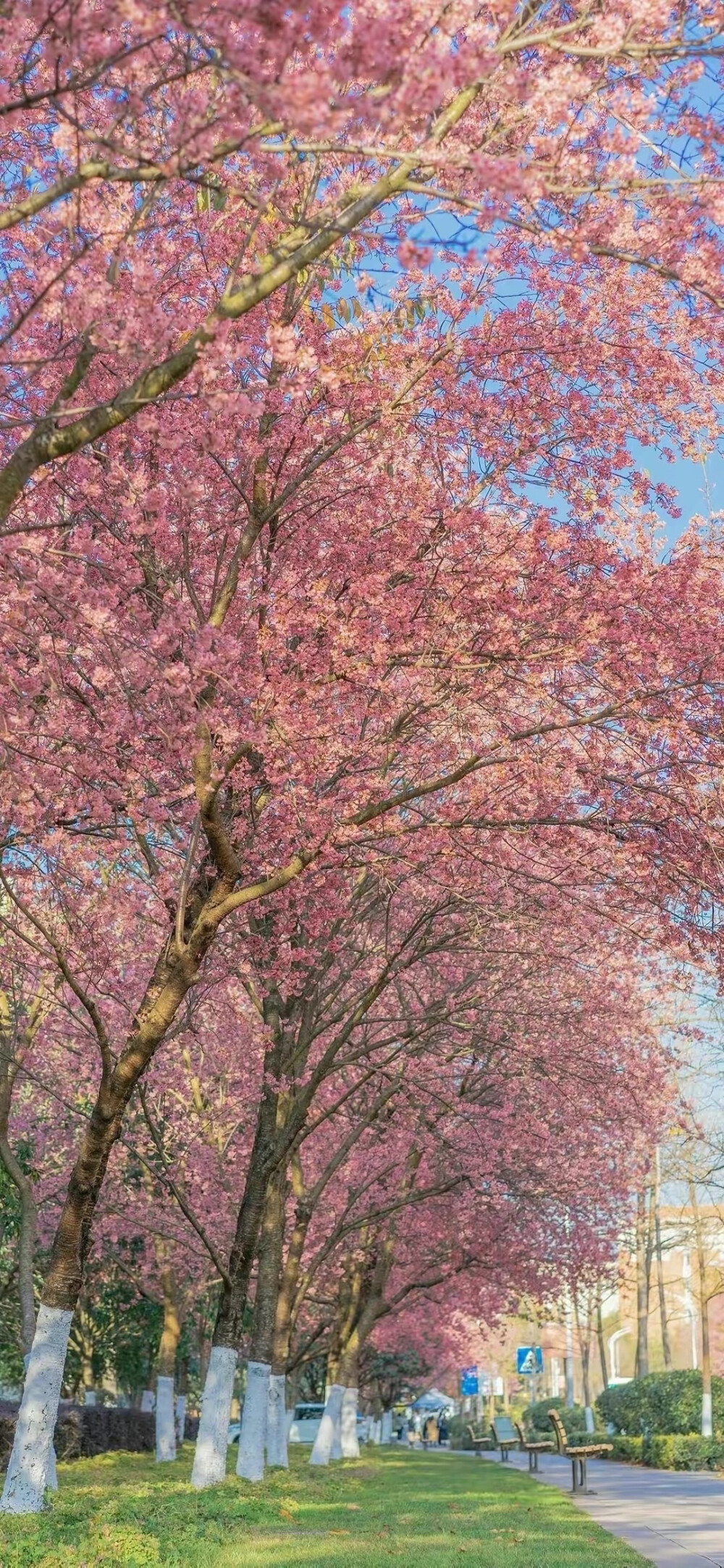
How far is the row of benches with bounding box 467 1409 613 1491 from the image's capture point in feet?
70.7

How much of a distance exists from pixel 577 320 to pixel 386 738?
344cm

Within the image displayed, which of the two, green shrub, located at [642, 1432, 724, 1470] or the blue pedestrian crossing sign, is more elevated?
the blue pedestrian crossing sign

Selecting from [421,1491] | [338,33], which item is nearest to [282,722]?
[338,33]

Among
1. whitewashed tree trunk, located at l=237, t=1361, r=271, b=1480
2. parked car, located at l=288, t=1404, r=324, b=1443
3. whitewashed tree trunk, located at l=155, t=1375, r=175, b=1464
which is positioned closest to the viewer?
whitewashed tree trunk, located at l=237, t=1361, r=271, b=1480

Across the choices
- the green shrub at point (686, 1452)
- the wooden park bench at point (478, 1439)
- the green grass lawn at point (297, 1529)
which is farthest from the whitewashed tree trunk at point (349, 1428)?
the wooden park bench at point (478, 1439)

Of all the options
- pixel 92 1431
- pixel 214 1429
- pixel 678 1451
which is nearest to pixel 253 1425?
pixel 214 1429

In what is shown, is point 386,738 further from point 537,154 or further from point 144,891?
point 144,891

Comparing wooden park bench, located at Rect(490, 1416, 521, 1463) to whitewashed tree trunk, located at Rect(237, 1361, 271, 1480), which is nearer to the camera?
whitewashed tree trunk, located at Rect(237, 1361, 271, 1480)

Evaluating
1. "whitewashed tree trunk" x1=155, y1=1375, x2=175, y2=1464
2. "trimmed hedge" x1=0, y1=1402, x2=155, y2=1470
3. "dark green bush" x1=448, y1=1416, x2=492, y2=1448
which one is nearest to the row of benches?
"dark green bush" x1=448, y1=1416, x2=492, y2=1448

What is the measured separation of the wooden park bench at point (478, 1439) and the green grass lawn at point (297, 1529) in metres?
23.8

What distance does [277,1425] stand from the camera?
23172 millimetres

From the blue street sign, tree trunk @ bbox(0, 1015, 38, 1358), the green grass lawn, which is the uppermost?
tree trunk @ bbox(0, 1015, 38, 1358)

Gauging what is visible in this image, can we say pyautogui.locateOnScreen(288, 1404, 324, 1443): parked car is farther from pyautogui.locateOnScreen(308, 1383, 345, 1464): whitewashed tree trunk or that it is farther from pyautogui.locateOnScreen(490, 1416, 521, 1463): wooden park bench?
pyautogui.locateOnScreen(308, 1383, 345, 1464): whitewashed tree trunk

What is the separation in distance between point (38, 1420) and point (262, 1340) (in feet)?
23.1
